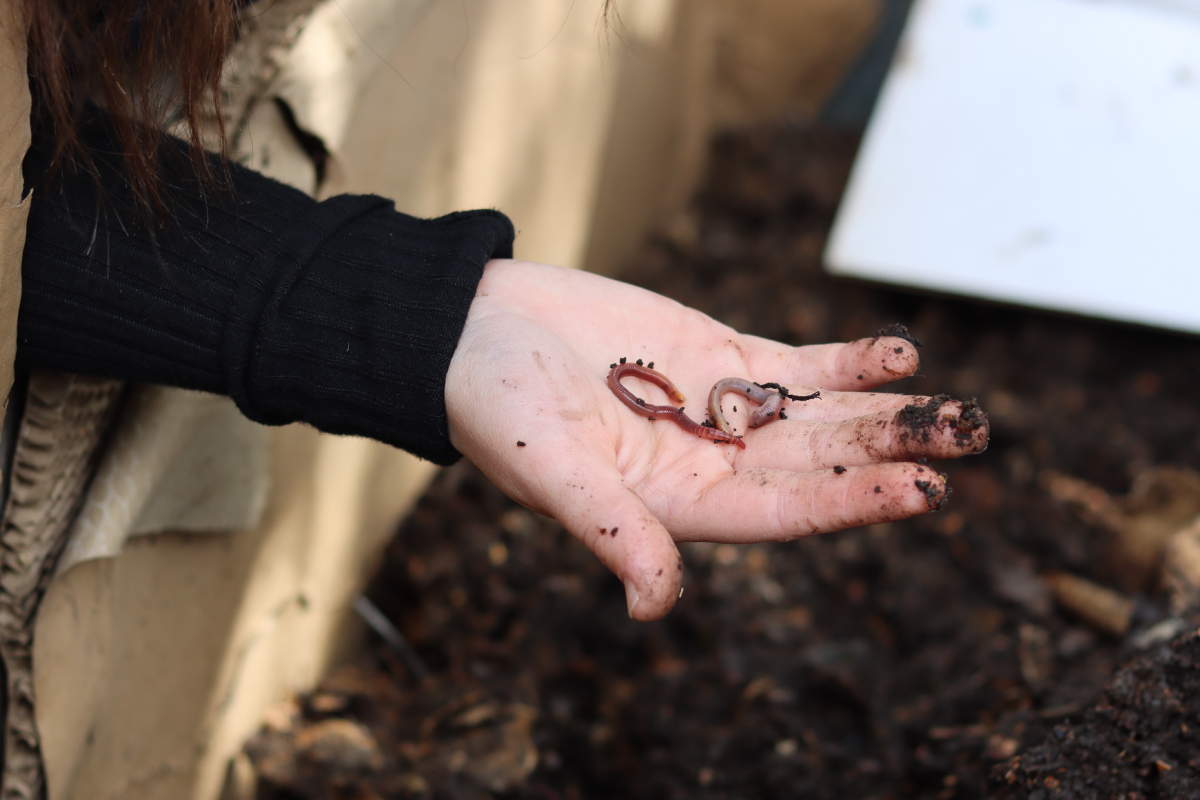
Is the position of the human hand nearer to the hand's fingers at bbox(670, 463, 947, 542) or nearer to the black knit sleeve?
the hand's fingers at bbox(670, 463, 947, 542)

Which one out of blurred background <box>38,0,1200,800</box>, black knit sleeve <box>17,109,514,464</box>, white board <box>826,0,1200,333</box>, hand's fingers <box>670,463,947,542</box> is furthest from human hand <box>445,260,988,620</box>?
white board <box>826,0,1200,333</box>

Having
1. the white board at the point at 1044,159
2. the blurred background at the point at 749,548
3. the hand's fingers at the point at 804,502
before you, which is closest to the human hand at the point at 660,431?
the hand's fingers at the point at 804,502

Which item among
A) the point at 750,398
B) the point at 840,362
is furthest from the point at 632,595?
the point at 840,362

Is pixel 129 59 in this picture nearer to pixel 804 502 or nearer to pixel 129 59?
pixel 129 59

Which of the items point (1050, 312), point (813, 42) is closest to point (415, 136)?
point (1050, 312)

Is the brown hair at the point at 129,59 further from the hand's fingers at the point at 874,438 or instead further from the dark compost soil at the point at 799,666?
the dark compost soil at the point at 799,666

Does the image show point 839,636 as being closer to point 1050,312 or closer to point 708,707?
point 708,707
